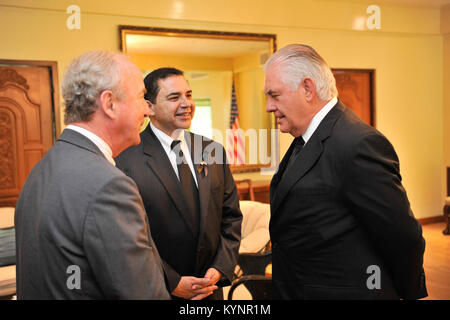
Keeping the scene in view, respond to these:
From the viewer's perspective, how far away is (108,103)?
1.15 meters

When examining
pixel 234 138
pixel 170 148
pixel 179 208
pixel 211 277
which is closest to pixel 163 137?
pixel 170 148

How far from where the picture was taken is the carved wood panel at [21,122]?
4574mm

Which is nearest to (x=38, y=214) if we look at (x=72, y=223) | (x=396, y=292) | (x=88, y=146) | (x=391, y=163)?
(x=72, y=223)

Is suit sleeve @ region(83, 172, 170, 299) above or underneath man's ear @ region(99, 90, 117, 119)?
underneath

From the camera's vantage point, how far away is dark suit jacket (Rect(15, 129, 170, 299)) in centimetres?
99

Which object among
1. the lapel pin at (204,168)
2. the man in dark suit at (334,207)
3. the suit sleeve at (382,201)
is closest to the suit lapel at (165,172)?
the lapel pin at (204,168)

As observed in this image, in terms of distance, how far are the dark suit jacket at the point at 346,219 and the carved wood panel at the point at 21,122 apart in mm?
3982

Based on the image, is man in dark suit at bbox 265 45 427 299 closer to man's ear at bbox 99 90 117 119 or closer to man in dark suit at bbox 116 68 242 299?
man in dark suit at bbox 116 68 242 299

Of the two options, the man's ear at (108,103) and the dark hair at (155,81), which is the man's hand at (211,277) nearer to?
the dark hair at (155,81)

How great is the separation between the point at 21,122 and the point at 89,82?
399cm

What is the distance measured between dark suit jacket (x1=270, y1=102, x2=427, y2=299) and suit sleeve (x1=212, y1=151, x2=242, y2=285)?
0.47 metres

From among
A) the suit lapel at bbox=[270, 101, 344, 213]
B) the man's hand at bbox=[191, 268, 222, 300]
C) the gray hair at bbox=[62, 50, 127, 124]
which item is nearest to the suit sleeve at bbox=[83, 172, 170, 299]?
the gray hair at bbox=[62, 50, 127, 124]

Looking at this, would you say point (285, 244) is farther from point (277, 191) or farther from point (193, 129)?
point (193, 129)

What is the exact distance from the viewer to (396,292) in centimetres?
139
